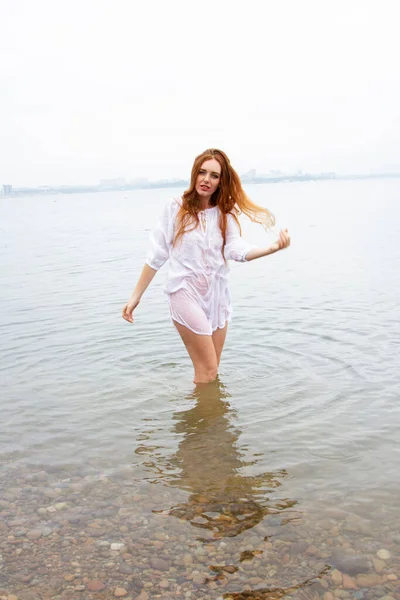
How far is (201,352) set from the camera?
6453 mm

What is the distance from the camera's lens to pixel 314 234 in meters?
30.6

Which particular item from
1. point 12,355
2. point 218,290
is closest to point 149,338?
point 12,355

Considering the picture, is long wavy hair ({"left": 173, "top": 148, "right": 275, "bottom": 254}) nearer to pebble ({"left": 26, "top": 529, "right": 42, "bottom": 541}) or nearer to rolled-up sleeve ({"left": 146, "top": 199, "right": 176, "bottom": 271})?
rolled-up sleeve ({"left": 146, "top": 199, "right": 176, "bottom": 271})

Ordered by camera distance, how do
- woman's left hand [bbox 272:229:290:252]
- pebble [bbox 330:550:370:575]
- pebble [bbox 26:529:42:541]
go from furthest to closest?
1. woman's left hand [bbox 272:229:290:252]
2. pebble [bbox 26:529:42:541]
3. pebble [bbox 330:550:370:575]

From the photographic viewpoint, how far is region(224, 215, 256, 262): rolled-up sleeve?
609 cm

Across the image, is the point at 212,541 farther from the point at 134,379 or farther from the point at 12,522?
the point at 134,379

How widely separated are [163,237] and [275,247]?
3.80ft

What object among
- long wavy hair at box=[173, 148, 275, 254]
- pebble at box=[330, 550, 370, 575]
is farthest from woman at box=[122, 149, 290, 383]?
pebble at box=[330, 550, 370, 575]

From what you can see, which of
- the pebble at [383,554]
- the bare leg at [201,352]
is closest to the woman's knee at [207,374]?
the bare leg at [201,352]

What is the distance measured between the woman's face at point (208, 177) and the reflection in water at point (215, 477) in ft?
6.96

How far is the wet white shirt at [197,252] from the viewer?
613cm

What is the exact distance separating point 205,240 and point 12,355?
3.99 m

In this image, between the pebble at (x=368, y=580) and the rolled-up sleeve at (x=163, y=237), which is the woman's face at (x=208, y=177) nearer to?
the rolled-up sleeve at (x=163, y=237)

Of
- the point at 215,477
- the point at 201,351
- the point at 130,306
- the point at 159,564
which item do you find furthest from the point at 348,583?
the point at 130,306
